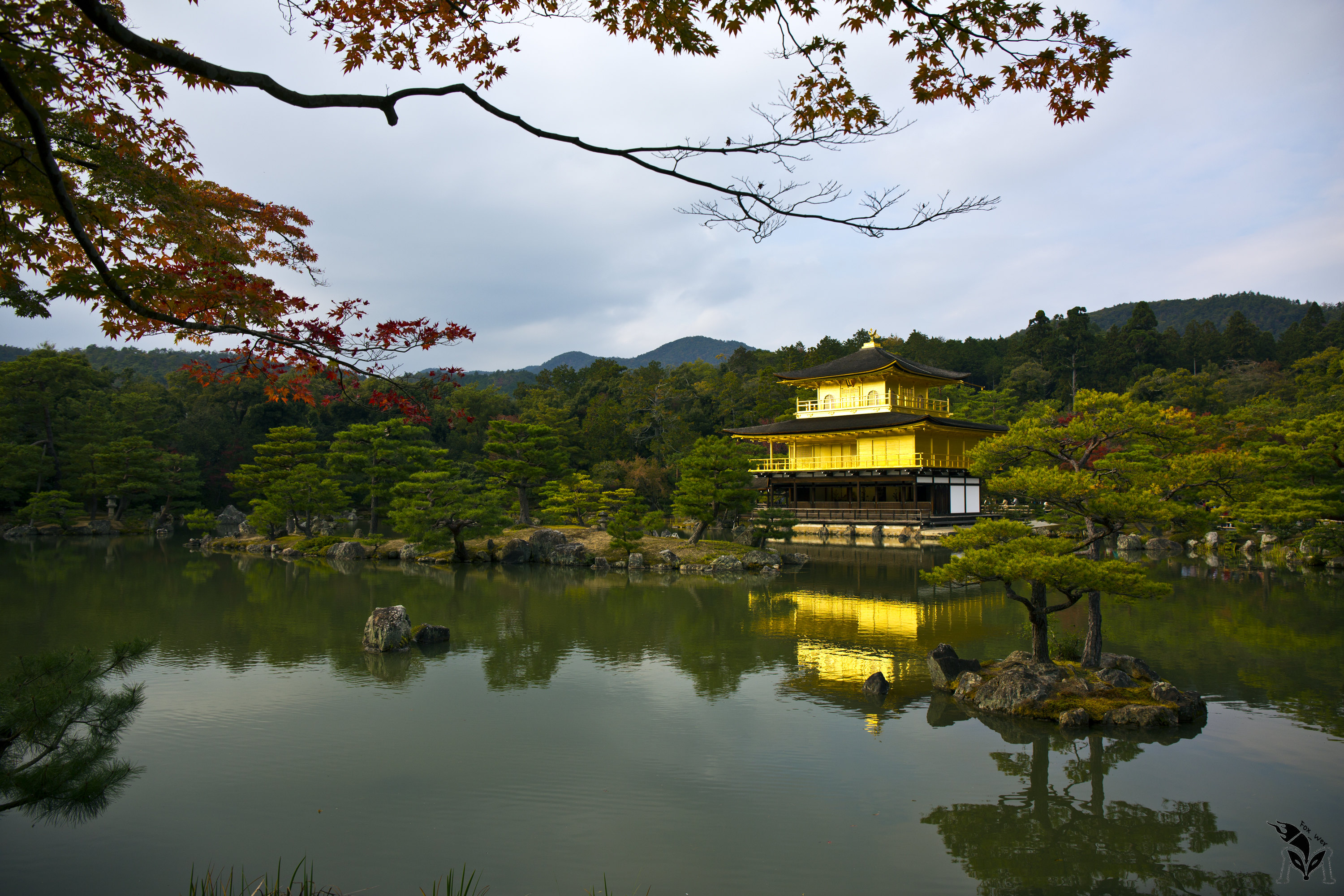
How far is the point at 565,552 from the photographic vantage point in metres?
17.3

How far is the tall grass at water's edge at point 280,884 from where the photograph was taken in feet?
11.2

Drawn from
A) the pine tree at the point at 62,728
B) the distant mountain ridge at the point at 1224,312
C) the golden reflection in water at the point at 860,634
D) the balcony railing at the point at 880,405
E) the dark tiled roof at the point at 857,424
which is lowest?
the golden reflection in water at the point at 860,634

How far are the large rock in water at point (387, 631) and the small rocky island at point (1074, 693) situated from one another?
232 inches

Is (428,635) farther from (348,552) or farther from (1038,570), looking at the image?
(348,552)

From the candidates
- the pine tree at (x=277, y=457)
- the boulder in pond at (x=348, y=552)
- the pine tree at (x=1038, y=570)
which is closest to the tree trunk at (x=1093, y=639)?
the pine tree at (x=1038, y=570)

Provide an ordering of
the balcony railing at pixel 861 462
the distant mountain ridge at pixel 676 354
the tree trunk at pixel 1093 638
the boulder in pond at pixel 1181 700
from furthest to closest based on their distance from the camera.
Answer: the distant mountain ridge at pixel 676 354 → the balcony railing at pixel 861 462 → the tree trunk at pixel 1093 638 → the boulder in pond at pixel 1181 700

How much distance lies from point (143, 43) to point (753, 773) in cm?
503

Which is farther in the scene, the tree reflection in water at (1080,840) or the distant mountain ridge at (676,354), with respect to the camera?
the distant mountain ridge at (676,354)

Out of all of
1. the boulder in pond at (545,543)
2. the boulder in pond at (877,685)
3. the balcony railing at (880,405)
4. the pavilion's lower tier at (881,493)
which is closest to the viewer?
the boulder in pond at (877,685)

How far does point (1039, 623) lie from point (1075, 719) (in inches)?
42.3

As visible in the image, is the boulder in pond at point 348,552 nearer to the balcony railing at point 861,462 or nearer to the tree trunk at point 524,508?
the tree trunk at point 524,508

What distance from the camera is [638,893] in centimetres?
361

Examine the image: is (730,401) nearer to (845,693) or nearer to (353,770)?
(845,693)

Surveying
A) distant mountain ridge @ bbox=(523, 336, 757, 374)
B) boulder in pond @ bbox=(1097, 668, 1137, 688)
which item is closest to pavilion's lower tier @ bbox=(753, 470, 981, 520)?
boulder in pond @ bbox=(1097, 668, 1137, 688)
